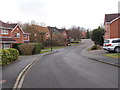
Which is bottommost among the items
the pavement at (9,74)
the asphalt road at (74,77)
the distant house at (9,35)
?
the pavement at (9,74)

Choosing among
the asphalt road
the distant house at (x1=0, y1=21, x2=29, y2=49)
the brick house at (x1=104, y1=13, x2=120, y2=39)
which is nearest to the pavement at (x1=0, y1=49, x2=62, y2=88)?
the asphalt road

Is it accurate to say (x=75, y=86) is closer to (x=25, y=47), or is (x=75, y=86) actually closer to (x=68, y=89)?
(x=68, y=89)

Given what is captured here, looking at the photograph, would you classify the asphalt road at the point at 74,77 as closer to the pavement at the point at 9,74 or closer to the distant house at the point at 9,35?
the pavement at the point at 9,74

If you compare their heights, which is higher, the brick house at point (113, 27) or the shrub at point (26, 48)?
the brick house at point (113, 27)

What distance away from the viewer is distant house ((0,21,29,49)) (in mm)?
28141

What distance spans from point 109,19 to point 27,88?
2694cm

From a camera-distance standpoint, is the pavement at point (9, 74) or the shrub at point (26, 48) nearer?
the pavement at point (9, 74)

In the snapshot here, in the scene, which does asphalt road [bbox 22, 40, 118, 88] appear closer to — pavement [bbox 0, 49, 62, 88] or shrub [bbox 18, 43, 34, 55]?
pavement [bbox 0, 49, 62, 88]

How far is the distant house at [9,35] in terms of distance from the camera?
2814 cm

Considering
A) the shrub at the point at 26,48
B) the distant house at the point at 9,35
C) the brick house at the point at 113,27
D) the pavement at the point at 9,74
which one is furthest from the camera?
the distant house at the point at 9,35

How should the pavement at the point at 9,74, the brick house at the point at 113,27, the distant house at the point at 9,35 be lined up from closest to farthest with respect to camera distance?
the pavement at the point at 9,74 < the brick house at the point at 113,27 < the distant house at the point at 9,35

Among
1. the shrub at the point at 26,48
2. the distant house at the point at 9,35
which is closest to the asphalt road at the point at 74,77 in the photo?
the shrub at the point at 26,48

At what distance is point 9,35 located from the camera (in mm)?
31359

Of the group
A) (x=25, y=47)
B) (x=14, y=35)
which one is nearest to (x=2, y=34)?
(x=14, y=35)
